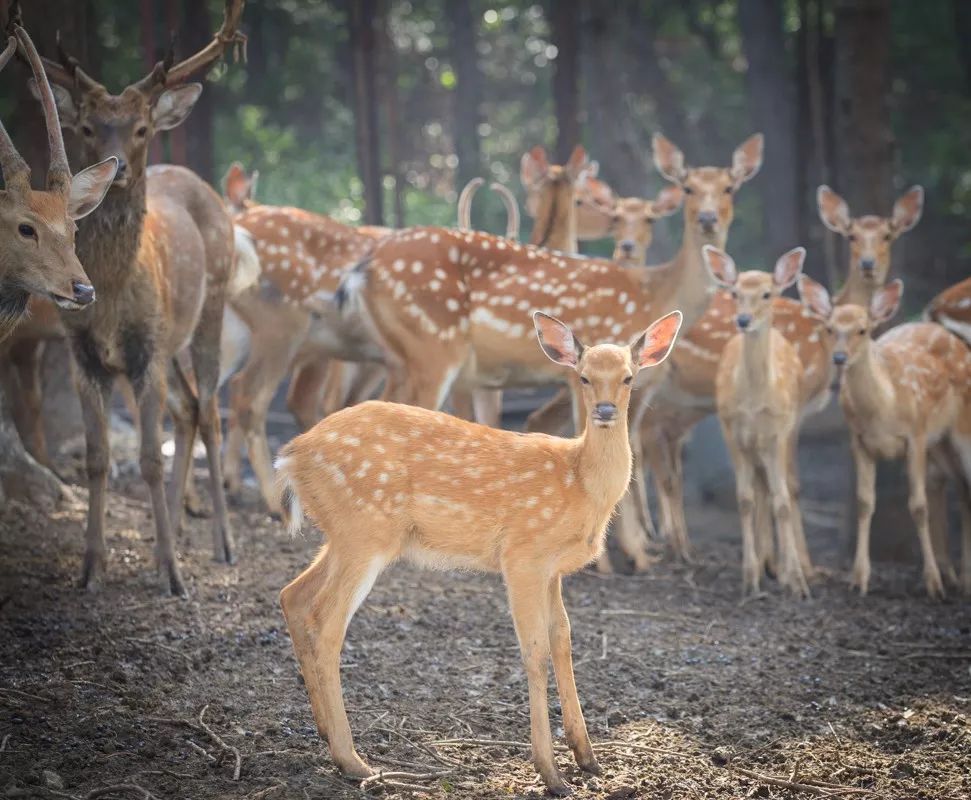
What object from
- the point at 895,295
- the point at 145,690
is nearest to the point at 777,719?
the point at 145,690

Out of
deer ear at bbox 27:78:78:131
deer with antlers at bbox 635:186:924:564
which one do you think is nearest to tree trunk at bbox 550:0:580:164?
deer with antlers at bbox 635:186:924:564

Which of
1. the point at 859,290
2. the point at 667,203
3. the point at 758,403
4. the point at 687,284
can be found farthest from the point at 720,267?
the point at 667,203

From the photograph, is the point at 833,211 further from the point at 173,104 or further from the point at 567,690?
the point at 567,690

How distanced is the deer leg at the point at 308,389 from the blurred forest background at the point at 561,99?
8.77ft

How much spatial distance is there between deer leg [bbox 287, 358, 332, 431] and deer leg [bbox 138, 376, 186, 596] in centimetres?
290

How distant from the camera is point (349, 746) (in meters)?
4.53

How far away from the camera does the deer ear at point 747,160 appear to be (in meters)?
8.85

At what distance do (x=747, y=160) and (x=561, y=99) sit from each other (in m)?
5.67

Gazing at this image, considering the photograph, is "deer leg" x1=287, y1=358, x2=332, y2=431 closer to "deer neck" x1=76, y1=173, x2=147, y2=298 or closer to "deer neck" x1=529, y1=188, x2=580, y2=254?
"deer neck" x1=529, y1=188, x2=580, y2=254

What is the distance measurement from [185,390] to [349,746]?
3594 millimetres

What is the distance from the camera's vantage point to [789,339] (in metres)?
9.22

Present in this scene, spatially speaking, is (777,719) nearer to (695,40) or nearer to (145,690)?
(145,690)

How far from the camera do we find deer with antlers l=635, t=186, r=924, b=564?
9.09 meters

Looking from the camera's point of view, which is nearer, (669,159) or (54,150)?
(54,150)
